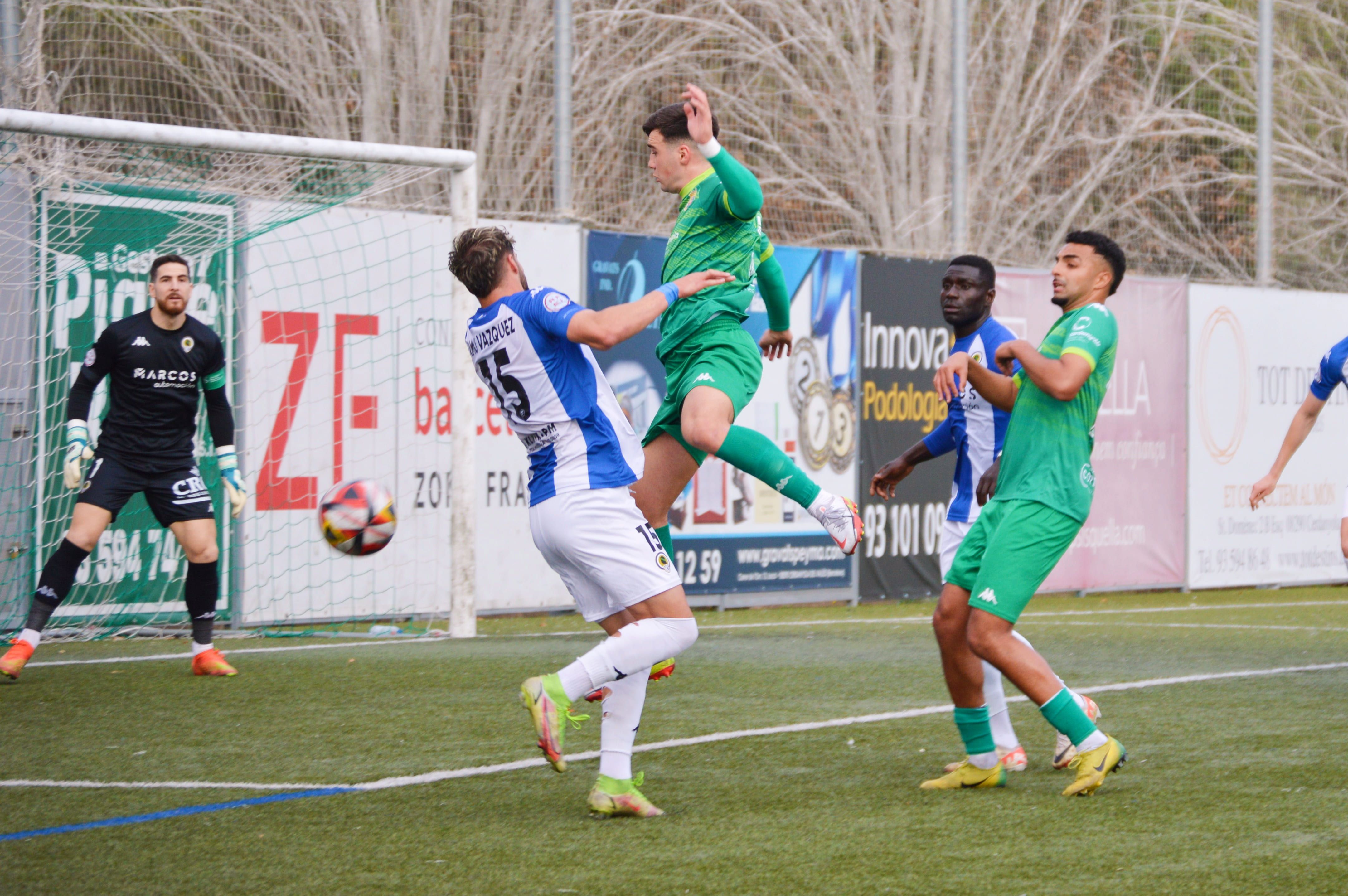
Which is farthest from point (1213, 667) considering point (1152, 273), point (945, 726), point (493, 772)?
point (1152, 273)

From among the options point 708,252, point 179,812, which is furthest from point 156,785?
point 708,252

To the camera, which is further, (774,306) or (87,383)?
(87,383)

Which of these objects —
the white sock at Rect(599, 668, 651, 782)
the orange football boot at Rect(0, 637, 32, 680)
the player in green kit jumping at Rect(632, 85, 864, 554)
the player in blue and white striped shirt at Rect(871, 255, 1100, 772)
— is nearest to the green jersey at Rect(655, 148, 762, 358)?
the player in green kit jumping at Rect(632, 85, 864, 554)

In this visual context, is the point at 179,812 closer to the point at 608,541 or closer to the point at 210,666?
the point at 608,541

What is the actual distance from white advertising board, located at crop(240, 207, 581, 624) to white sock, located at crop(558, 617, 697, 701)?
587cm

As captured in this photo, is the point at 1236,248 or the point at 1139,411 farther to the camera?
the point at 1236,248

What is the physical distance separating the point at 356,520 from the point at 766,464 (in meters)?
3.11

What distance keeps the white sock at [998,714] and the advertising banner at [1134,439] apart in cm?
830

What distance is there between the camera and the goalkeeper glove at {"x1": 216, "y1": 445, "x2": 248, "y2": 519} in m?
8.17

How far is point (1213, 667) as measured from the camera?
8.77m

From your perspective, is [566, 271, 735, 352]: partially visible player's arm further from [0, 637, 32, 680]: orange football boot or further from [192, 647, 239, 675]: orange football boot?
[0, 637, 32, 680]: orange football boot

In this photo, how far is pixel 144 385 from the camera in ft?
26.7

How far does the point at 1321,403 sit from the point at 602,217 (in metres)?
6.28

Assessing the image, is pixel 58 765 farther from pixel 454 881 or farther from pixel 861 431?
pixel 861 431
